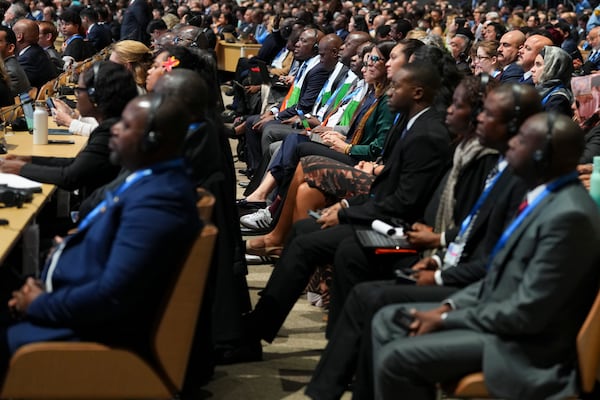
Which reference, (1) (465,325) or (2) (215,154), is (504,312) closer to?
(1) (465,325)

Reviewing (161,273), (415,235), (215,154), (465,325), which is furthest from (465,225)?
(161,273)

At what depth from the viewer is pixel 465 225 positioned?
3.71 metres

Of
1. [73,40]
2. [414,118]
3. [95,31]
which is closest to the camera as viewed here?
[414,118]

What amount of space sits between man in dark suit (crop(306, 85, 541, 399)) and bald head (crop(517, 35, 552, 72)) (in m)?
3.81

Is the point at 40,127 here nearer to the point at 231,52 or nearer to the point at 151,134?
the point at 151,134

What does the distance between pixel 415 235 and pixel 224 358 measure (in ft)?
3.40

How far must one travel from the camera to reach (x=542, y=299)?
2922 millimetres

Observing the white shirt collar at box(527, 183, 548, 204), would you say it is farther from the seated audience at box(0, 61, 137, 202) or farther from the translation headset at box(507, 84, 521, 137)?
the seated audience at box(0, 61, 137, 202)

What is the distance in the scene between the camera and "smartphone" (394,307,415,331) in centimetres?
328

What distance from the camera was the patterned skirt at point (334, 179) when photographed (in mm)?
5242

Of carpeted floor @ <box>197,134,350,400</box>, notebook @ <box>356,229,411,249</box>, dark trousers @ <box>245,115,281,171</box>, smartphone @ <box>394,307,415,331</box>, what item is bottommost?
dark trousers @ <box>245,115,281,171</box>

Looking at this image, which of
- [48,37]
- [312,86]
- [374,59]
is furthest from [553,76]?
[48,37]

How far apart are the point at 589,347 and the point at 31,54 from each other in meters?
6.77

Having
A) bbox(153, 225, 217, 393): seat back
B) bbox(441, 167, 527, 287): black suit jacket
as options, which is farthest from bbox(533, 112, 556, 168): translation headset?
bbox(153, 225, 217, 393): seat back
